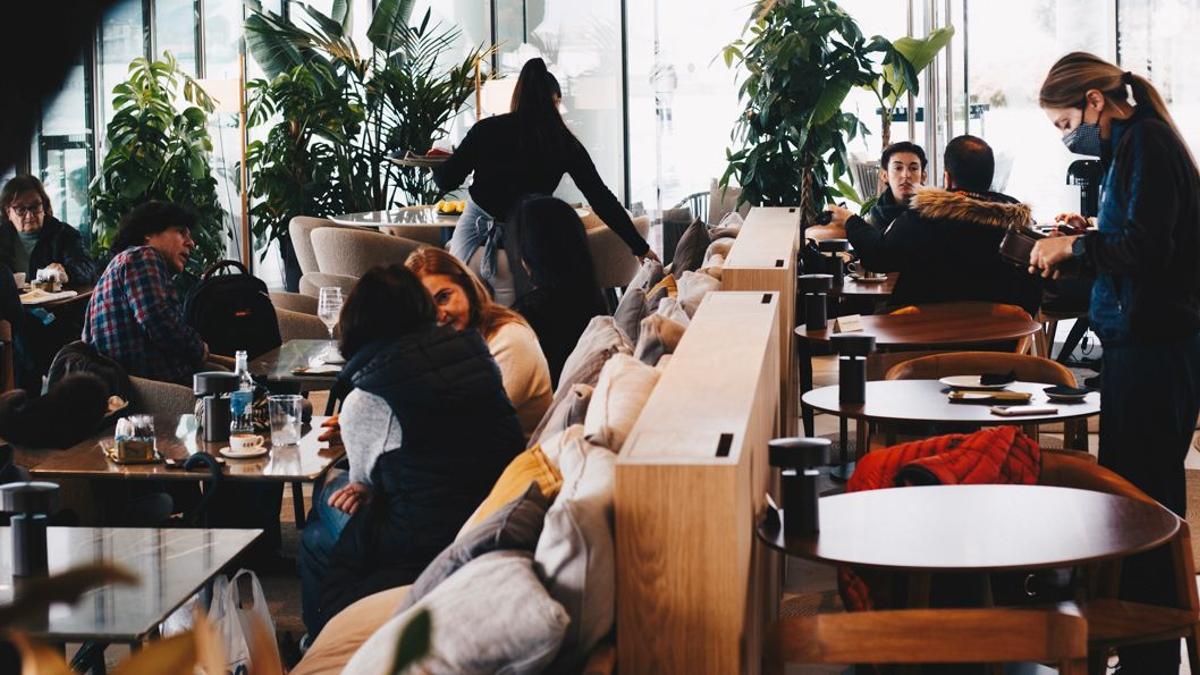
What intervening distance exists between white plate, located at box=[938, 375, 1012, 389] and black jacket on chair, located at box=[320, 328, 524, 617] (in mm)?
1368

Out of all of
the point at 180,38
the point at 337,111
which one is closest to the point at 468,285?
the point at 337,111

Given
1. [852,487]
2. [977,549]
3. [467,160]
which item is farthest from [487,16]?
[977,549]

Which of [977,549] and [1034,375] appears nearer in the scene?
[977,549]

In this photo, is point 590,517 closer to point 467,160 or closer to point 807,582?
point 807,582

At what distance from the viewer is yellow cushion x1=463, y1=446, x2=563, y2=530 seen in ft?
8.05

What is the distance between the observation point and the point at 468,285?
13.3 ft

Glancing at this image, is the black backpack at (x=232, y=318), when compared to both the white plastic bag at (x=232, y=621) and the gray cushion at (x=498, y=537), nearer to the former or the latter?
the white plastic bag at (x=232, y=621)

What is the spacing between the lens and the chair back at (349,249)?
8.38 metres

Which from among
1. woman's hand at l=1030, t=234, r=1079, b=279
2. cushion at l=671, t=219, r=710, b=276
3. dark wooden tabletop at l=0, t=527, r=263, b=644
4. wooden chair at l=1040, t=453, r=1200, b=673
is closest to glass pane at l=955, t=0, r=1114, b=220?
cushion at l=671, t=219, r=710, b=276

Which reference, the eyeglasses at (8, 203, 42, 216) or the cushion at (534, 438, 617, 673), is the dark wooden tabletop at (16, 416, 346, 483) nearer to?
the cushion at (534, 438, 617, 673)

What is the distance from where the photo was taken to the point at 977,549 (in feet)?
7.74

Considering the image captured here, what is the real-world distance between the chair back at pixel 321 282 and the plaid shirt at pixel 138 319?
2779 millimetres

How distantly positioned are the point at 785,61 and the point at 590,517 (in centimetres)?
715

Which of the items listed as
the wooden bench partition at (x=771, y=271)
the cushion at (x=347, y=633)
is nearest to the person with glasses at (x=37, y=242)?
the wooden bench partition at (x=771, y=271)
